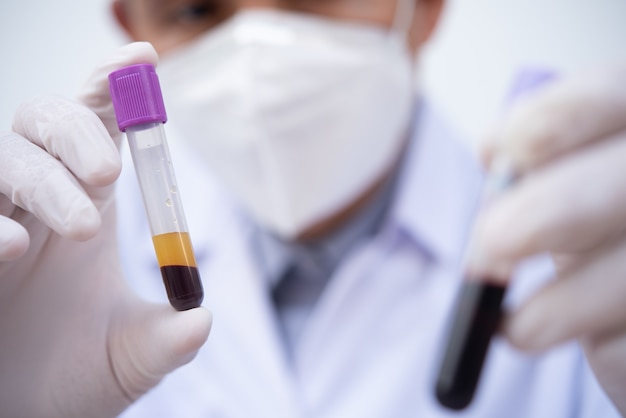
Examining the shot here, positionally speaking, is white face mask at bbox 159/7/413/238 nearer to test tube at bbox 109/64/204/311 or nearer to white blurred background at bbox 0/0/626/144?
white blurred background at bbox 0/0/626/144

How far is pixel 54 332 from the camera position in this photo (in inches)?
15.4

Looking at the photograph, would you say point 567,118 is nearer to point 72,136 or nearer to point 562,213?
point 562,213

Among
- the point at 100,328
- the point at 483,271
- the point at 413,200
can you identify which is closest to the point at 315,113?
the point at 413,200

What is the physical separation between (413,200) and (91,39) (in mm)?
634

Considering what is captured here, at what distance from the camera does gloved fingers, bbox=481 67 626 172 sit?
544 mm

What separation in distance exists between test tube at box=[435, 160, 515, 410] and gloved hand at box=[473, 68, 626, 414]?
0.02 meters

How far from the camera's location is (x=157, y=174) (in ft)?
1.07

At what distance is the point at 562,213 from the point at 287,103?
440mm

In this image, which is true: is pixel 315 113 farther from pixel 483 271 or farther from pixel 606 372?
pixel 606 372

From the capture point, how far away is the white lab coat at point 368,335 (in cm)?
71

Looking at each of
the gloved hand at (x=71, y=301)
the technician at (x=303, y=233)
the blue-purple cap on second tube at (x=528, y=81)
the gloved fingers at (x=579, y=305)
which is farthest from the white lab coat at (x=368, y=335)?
the blue-purple cap on second tube at (x=528, y=81)

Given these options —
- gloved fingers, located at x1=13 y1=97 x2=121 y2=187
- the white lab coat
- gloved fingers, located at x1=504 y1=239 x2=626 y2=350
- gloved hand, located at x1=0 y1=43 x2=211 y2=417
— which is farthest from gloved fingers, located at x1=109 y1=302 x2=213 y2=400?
gloved fingers, located at x1=504 y1=239 x2=626 y2=350

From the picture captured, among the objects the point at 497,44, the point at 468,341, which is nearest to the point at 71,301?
the point at 468,341

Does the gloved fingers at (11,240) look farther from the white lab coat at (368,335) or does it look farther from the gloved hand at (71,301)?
the white lab coat at (368,335)
